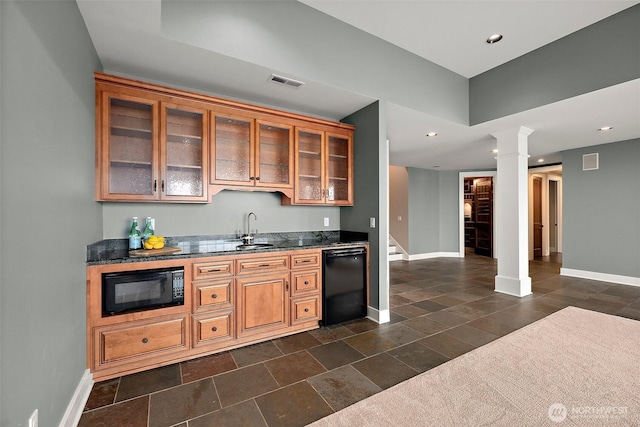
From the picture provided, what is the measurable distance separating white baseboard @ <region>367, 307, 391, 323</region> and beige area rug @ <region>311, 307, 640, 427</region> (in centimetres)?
97

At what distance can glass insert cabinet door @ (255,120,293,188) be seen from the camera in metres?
3.29

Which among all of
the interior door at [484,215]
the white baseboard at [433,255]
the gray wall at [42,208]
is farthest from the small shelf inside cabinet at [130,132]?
the interior door at [484,215]

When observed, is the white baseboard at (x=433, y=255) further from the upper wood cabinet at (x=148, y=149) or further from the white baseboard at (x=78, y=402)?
the white baseboard at (x=78, y=402)

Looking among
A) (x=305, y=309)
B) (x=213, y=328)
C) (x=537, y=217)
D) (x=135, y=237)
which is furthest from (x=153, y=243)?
(x=537, y=217)

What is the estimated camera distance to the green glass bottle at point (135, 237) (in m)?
2.72

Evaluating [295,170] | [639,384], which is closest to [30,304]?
[295,170]

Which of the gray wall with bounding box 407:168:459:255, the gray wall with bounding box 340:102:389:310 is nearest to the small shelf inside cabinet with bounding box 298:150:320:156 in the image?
the gray wall with bounding box 340:102:389:310

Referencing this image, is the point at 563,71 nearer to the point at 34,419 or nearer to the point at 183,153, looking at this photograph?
the point at 183,153

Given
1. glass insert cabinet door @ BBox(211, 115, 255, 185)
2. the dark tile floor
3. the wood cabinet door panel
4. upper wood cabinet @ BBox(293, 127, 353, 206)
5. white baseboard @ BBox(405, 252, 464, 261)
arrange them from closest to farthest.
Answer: the dark tile floor, the wood cabinet door panel, glass insert cabinet door @ BBox(211, 115, 255, 185), upper wood cabinet @ BBox(293, 127, 353, 206), white baseboard @ BBox(405, 252, 464, 261)

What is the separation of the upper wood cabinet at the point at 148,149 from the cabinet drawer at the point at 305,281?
1.26 m

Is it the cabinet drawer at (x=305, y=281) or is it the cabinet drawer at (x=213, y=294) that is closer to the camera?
the cabinet drawer at (x=213, y=294)

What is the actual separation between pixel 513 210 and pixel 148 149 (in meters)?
4.95

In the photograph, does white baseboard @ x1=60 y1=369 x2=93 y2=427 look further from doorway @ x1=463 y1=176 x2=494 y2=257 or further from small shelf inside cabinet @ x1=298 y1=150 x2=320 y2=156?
doorway @ x1=463 y1=176 x2=494 y2=257

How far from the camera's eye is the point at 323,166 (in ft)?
11.8
